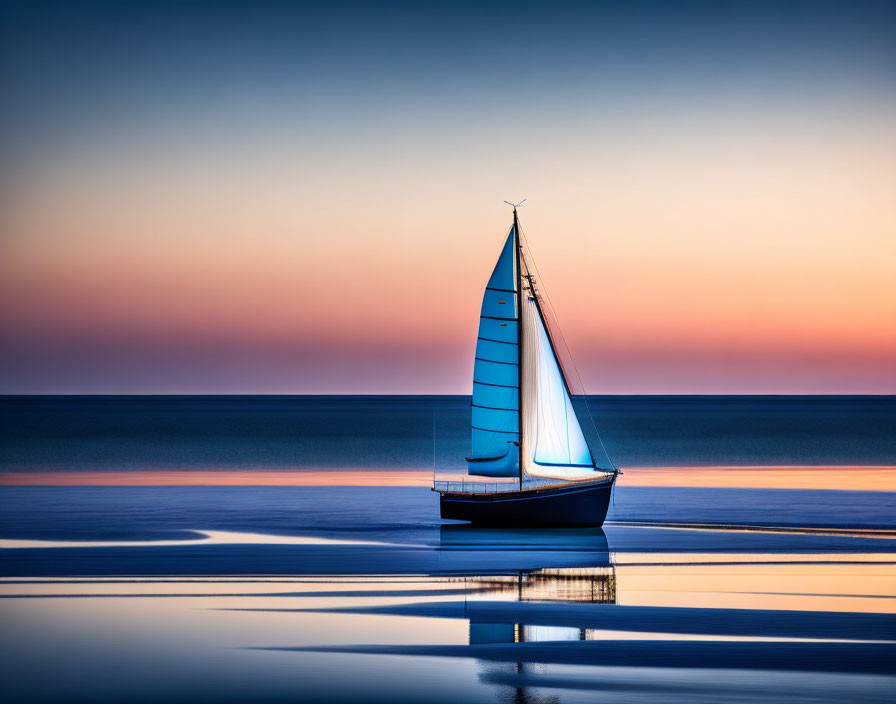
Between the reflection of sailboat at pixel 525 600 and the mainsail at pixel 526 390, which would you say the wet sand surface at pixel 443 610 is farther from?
the mainsail at pixel 526 390

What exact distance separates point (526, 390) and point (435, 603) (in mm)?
18537

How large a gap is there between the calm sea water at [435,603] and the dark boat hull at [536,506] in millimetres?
638

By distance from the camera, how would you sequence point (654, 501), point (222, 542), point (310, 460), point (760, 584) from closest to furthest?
point (760, 584), point (222, 542), point (654, 501), point (310, 460)

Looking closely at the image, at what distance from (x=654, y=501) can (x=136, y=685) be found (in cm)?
3548

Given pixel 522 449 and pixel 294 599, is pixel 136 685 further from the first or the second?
pixel 522 449

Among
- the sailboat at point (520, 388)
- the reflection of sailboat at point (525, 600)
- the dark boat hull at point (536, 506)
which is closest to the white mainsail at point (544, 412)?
the sailboat at point (520, 388)

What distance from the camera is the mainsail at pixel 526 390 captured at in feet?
141

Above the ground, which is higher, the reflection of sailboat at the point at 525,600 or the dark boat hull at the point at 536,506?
the dark boat hull at the point at 536,506

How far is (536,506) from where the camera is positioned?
40.4 m

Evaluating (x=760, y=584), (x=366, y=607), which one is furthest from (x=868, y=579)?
(x=366, y=607)

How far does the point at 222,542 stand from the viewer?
35781mm

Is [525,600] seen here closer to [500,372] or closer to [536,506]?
→ [536,506]

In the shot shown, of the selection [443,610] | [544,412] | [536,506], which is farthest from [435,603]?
[544,412]

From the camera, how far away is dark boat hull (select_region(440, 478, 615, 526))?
39969mm
